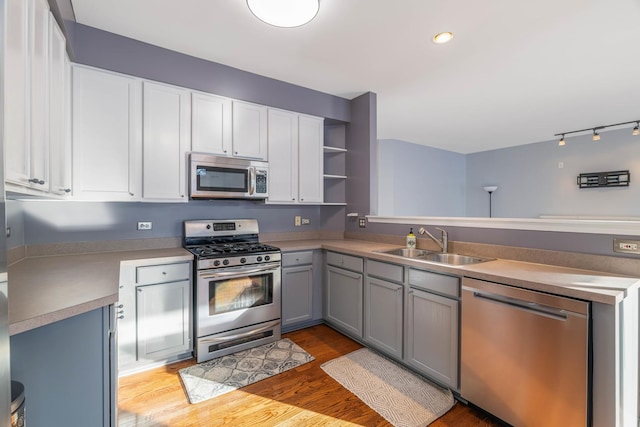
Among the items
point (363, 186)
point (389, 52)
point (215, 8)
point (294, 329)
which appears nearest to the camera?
point (215, 8)

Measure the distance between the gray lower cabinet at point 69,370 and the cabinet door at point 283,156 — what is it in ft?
6.76

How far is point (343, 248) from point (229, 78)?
6.76 ft

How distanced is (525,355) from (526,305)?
28cm

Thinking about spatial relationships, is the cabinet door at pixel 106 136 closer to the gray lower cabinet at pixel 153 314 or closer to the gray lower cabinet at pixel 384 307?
the gray lower cabinet at pixel 153 314

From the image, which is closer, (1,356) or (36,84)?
(1,356)

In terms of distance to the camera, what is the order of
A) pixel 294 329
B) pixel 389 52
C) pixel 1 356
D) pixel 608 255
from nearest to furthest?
pixel 1 356
pixel 608 255
pixel 389 52
pixel 294 329

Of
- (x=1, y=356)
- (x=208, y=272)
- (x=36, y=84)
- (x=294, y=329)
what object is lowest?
(x=294, y=329)

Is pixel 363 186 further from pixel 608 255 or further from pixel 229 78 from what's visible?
pixel 608 255

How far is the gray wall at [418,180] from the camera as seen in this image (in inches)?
222

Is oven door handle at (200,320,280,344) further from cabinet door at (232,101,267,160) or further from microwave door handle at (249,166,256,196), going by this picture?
cabinet door at (232,101,267,160)

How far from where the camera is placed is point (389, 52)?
257cm

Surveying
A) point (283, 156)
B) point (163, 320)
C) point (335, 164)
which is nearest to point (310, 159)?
point (283, 156)

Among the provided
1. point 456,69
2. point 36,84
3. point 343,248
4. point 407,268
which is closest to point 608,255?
point 407,268

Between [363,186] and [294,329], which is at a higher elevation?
[363,186]
